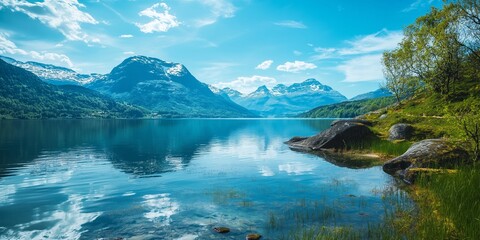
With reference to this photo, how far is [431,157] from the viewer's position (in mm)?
23750

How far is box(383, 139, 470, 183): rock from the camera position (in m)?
23.1

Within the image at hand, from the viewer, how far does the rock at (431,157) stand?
23.1 metres

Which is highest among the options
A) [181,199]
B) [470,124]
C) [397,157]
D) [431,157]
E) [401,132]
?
[470,124]

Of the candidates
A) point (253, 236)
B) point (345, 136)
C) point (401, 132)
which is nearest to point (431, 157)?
point (253, 236)

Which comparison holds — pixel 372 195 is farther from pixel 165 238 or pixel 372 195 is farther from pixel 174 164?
pixel 174 164

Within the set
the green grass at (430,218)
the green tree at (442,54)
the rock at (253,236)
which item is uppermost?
the green tree at (442,54)

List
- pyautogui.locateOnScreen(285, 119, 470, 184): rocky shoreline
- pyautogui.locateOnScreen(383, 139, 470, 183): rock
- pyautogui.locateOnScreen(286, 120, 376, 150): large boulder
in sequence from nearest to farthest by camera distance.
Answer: pyautogui.locateOnScreen(383, 139, 470, 183): rock < pyautogui.locateOnScreen(285, 119, 470, 184): rocky shoreline < pyautogui.locateOnScreen(286, 120, 376, 150): large boulder

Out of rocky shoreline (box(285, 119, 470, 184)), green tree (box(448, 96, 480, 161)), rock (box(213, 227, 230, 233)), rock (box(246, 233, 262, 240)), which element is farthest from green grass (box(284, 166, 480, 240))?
rocky shoreline (box(285, 119, 470, 184))

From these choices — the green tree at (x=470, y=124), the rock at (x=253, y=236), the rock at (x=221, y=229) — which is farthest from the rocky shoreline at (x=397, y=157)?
the rock at (x=221, y=229)

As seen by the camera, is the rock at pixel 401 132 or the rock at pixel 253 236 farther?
the rock at pixel 401 132

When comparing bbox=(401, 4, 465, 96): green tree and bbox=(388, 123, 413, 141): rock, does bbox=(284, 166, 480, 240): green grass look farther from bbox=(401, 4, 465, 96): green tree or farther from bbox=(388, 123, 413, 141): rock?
bbox=(401, 4, 465, 96): green tree

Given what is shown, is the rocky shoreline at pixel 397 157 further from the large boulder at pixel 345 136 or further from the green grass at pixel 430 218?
the green grass at pixel 430 218

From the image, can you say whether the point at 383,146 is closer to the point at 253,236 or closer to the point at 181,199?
the point at 181,199

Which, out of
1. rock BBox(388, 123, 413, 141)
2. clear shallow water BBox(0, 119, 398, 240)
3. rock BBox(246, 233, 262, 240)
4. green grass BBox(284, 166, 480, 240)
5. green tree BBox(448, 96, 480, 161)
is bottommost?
clear shallow water BBox(0, 119, 398, 240)
